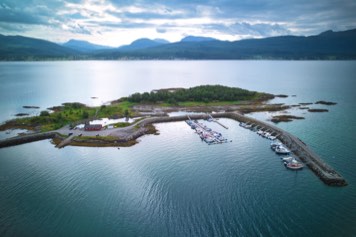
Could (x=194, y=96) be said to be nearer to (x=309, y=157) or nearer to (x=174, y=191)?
(x=309, y=157)

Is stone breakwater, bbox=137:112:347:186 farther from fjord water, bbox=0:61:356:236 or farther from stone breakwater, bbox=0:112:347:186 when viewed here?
fjord water, bbox=0:61:356:236

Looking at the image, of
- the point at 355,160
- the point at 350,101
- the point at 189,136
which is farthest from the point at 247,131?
the point at 350,101

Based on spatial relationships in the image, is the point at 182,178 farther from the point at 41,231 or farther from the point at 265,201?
the point at 41,231

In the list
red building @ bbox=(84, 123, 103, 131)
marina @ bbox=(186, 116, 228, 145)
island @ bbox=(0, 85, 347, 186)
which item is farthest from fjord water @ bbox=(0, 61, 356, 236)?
red building @ bbox=(84, 123, 103, 131)

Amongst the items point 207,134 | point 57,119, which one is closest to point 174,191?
point 207,134

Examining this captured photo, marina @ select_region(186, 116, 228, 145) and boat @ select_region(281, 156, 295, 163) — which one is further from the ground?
boat @ select_region(281, 156, 295, 163)

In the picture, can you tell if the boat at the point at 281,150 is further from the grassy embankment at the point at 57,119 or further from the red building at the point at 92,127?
the red building at the point at 92,127

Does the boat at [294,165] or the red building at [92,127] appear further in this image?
the red building at [92,127]

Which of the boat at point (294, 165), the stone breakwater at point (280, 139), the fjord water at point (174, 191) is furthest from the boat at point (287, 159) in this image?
the stone breakwater at point (280, 139)
